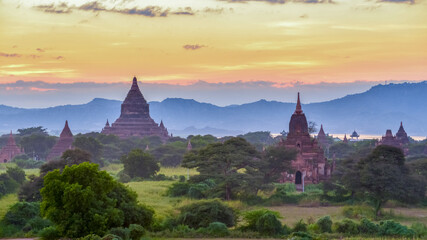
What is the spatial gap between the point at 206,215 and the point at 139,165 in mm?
27041

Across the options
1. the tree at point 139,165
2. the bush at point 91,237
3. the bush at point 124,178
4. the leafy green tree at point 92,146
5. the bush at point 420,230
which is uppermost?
the leafy green tree at point 92,146

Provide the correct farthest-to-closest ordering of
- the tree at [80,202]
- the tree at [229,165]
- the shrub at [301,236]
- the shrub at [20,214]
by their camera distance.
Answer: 1. the tree at [229,165]
2. the shrub at [20,214]
3. the shrub at [301,236]
4. the tree at [80,202]

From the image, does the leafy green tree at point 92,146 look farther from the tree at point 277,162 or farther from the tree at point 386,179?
the tree at point 386,179

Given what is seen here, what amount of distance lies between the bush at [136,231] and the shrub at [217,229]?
163 inches

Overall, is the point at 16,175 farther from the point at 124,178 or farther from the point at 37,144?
the point at 37,144

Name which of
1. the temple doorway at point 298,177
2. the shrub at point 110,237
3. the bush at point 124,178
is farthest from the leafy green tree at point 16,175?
the shrub at point 110,237

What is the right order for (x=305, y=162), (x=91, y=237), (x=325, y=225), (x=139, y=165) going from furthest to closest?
(x=139, y=165) < (x=305, y=162) < (x=325, y=225) < (x=91, y=237)

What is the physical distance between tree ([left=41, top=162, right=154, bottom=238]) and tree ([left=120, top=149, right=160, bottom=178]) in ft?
99.9

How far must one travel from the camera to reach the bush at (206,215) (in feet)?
92.1

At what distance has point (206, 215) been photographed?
28.2 metres

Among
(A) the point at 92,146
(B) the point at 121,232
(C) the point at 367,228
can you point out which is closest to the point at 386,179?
(C) the point at 367,228

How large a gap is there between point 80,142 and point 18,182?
24845mm

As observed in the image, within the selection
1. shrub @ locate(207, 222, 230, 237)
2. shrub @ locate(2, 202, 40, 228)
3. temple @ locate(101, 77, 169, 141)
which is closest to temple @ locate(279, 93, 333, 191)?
shrub @ locate(207, 222, 230, 237)

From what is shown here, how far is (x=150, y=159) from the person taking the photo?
55.7 meters
